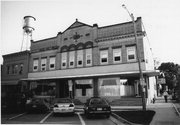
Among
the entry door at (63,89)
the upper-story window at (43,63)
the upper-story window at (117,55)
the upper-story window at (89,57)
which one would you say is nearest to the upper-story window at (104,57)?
the upper-story window at (117,55)

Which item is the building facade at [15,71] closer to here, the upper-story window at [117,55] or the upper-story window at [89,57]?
the upper-story window at [89,57]

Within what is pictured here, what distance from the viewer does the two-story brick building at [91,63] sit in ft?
68.7

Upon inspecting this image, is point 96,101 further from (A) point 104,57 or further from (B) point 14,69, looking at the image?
(B) point 14,69

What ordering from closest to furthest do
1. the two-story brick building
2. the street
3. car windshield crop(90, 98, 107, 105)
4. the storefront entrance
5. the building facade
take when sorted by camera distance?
the street, car windshield crop(90, 98, 107, 105), the two-story brick building, the storefront entrance, the building facade

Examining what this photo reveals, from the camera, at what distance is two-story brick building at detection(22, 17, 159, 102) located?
68.7 ft

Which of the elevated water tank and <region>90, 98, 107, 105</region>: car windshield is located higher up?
the elevated water tank

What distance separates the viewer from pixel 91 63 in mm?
23234

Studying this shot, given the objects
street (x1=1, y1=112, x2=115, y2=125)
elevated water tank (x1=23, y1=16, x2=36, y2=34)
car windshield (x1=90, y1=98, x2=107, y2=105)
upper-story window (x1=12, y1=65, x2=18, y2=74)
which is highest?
elevated water tank (x1=23, y1=16, x2=36, y2=34)

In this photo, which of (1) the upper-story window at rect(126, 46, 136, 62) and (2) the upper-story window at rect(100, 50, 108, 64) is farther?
(2) the upper-story window at rect(100, 50, 108, 64)

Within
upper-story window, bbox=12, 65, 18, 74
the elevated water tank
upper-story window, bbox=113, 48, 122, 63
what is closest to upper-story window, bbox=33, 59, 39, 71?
upper-story window, bbox=12, 65, 18, 74

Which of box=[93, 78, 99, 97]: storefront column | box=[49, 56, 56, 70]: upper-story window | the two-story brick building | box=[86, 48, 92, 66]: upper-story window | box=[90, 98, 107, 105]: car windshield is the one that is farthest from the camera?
box=[49, 56, 56, 70]: upper-story window

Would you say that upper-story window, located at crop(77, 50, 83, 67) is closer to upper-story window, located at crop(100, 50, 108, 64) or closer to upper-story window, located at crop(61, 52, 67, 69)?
upper-story window, located at crop(61, 52, 67, 69)

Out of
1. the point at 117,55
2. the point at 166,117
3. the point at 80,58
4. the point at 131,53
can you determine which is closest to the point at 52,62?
the point at 80,58

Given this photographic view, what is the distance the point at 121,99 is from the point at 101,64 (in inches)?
202
